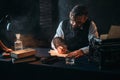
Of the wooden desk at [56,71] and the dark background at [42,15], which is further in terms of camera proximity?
the dark background at [42,15]

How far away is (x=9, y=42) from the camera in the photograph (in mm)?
3725

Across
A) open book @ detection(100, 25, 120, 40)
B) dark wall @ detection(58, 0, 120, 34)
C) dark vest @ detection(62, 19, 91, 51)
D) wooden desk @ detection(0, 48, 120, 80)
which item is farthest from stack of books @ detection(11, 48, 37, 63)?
dark wall @ detection(58, 0, 120, 34)

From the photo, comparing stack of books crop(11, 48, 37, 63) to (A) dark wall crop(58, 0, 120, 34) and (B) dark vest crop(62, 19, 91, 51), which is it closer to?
(B) dark vest crop(62, 19, 91, 51)

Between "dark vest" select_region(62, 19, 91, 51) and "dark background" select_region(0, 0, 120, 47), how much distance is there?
45.9 inches

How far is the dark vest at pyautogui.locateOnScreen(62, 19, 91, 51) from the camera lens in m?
3.69

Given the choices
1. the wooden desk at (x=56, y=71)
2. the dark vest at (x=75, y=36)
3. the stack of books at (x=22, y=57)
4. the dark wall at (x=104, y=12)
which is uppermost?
the dark wall at (x=104, y=12)

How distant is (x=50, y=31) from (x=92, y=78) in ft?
9.36

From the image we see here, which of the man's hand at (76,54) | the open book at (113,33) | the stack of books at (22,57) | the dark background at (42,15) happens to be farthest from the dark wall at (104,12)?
the stack of books at (22,57)

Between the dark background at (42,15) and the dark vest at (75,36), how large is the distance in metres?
1.17

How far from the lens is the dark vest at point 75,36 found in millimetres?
3693

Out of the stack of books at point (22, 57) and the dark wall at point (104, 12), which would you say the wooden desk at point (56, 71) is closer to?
the stack of books at point (22, 57)

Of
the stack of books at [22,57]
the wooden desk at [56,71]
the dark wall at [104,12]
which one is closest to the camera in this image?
the wooden desk at [56,71]

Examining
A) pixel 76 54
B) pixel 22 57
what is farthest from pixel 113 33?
pixel 22 57

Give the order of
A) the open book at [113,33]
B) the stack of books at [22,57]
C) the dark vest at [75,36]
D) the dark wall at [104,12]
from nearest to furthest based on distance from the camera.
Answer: the open book at [113,33] → the stack of books at [22,57] → the dark vest at [75,36] → the dark wall at [104,12]
